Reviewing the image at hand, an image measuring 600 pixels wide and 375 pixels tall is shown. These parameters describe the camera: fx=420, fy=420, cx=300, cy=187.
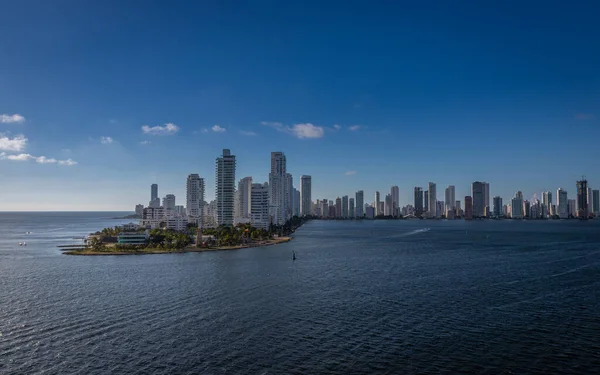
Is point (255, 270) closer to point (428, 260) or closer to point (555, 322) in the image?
point (428, 260)

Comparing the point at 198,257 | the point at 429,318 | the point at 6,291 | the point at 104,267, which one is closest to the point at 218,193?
the point at 198,257

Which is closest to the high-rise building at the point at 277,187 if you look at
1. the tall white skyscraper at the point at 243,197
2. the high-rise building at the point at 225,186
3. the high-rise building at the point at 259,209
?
the tall white skyscraper at the point at 243,197

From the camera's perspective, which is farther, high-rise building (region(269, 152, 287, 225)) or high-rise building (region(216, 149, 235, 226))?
high-rise building (region(269, 152, 287, 225))

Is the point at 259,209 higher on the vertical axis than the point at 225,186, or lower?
lower

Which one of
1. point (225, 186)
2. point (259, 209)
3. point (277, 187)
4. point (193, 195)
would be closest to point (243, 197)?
point (277, 187)

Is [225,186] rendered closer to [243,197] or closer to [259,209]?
[259,209]

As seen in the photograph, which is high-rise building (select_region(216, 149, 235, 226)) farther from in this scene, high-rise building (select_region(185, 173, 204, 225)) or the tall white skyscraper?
the tall white skyscraper

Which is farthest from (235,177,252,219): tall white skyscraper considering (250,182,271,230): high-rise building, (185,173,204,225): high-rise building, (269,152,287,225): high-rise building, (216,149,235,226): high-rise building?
(250,182,271,230): high-rise building
